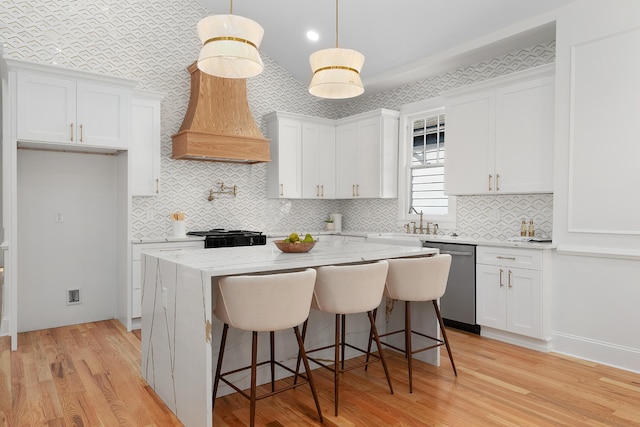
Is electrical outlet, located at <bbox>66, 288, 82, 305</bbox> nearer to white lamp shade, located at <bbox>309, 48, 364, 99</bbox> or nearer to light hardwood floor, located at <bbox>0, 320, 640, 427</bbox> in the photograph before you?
light hardwood floor, located at <bbox>0, 320, 640, 427</bbox>

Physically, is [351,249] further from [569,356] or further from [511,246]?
[569,356]

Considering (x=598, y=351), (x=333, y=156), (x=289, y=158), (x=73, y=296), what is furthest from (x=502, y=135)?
(x=73, y=296)

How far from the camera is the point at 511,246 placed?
394cm

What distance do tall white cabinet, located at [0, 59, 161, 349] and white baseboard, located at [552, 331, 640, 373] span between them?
160 inches

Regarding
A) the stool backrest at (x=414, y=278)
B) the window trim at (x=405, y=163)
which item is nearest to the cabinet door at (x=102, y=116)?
the stool backrest at (x=414, y=278)

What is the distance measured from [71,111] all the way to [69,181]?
0.87 meters

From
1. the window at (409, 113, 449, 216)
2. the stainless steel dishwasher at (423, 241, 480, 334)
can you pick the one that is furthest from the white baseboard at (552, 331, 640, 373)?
the window at (409, 113, 449, 216)

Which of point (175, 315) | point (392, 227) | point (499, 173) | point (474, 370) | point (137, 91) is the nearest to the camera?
point (175, 315)

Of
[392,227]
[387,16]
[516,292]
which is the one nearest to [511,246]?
[516,292]

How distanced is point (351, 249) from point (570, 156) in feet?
6.62

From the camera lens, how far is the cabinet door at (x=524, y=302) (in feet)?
12.4

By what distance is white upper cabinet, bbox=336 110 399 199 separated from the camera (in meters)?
5.73

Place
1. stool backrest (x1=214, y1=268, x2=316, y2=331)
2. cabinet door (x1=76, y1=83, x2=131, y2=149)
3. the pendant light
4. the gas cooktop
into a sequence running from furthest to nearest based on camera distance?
1. the gas cooktop
2. cabinet door (x1=76, y1=83, x2=131, y2=149)
3. the pendant light
4. stool backrest (x1=214, y1=268, x2=316, y2=331)

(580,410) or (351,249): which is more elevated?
(351,249)
